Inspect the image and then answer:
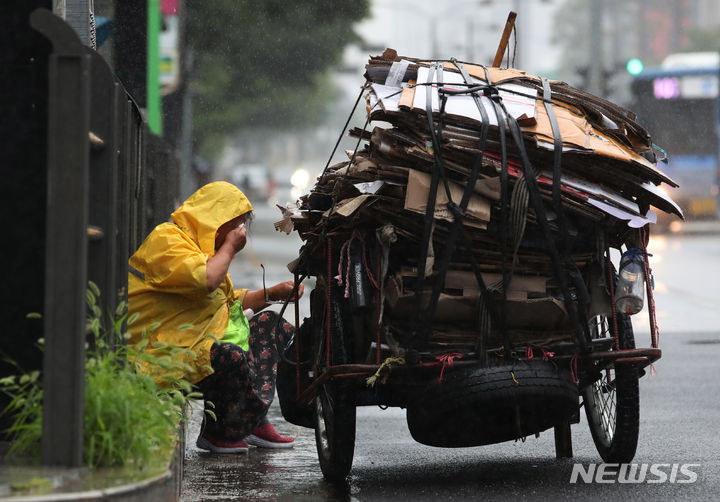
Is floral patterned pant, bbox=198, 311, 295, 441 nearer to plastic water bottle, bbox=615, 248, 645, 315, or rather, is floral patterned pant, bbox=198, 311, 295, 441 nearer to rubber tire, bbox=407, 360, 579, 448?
rubber tire, bbox=407, 360, 579, 448

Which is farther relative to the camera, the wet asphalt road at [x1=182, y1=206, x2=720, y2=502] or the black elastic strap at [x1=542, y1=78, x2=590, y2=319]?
the wet asphalt road at [x1=182, y1=206, x2=720, y2=502]

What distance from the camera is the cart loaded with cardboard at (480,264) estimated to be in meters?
5.35

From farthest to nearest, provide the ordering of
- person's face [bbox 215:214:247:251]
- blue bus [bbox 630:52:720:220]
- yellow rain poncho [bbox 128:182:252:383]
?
blue bus [bbox 630:52:720:220]
person's face [bbox 215:214:247:251]
yellow rain poncho [bbox 128:182:252:383]

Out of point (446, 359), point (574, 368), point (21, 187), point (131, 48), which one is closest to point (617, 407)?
point (574, 368)

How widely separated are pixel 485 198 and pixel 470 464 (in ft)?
5.45

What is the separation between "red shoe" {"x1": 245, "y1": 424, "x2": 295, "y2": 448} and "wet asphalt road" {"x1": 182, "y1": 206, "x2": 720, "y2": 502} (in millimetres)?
94

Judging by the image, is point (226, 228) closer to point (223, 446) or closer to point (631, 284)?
point (223, 446)

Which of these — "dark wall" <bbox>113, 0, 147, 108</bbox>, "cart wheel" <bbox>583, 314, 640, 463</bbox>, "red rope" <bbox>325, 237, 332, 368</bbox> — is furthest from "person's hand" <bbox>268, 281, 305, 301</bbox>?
"dark wall" <bbox>113, 0, 147, 108</bbox>

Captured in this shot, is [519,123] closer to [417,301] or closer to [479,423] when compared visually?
[417,301]

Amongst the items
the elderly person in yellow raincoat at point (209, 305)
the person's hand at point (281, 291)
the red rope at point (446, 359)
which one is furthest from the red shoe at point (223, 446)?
the red rope at point (446, 359)

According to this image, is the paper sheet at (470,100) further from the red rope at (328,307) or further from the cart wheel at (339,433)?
the cart wheel at (339,433)

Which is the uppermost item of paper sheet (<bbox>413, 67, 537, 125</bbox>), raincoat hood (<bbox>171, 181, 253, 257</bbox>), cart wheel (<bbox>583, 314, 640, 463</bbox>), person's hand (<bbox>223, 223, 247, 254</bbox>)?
paper sheet (<bbox>413, 67, 537, 125</bbox>)

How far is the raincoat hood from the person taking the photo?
21.0 ft

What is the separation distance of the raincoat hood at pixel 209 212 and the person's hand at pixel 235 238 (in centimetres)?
7
